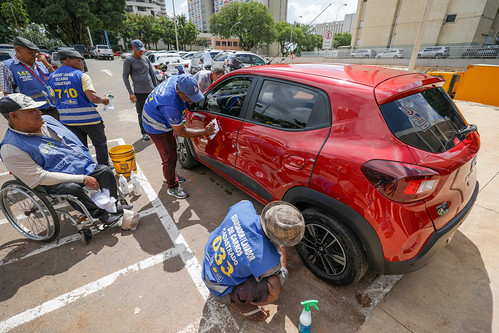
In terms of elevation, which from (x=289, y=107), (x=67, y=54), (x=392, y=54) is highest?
(x=67, y=54)

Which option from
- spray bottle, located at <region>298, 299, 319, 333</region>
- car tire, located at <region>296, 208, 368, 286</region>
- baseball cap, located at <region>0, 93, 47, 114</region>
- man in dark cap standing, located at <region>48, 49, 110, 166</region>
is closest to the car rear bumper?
car tire, located at <region>296, 208, 368, 286</region>

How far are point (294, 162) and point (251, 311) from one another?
1.16 meters

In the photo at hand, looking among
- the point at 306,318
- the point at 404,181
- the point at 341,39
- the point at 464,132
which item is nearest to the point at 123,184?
the point at 306,318

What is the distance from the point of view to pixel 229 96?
9.53 feet

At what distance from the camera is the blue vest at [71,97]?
3.16 m

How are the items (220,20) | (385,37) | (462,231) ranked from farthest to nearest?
1. (220,20)
2. (385,37)
3. (462,231)

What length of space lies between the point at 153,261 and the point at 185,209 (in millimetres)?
879

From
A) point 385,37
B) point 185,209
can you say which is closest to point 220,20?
point 385,37

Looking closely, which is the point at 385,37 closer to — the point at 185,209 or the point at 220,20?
the point at 220,20

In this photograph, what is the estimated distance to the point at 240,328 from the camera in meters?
1.77

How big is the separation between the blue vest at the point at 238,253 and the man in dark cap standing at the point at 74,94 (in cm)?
288

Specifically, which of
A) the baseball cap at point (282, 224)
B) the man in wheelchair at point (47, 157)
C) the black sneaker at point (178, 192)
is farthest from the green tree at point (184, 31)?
the baseball cap at point (282, 224)

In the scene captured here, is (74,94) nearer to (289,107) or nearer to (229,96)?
(229,96)

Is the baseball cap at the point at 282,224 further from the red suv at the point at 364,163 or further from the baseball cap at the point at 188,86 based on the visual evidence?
the baseball cap at the point at 188,86
